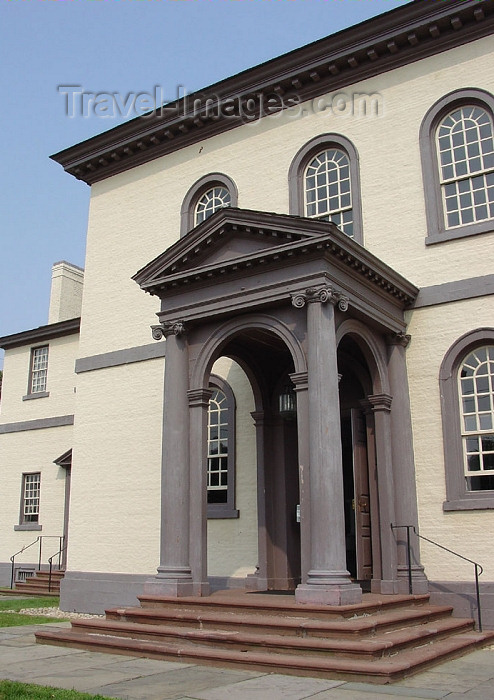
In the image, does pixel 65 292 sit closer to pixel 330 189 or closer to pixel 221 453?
pixel 221 453

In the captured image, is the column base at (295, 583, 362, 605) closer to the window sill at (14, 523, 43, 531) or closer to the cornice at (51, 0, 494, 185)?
the cornice at (51, 0, 494, 185)

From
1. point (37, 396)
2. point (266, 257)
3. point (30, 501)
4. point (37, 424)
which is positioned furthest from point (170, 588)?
point (37, 396)

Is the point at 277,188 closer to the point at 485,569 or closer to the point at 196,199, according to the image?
the point at 196,199

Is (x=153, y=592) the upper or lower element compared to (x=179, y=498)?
lower

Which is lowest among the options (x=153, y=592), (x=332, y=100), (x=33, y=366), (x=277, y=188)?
(x=153, y=592)

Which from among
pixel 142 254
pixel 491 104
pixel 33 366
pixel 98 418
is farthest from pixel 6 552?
pixel 491 104

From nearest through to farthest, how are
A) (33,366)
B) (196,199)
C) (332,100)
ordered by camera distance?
(332,100), (196,199), (33,366)

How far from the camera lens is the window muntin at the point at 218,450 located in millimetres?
13945

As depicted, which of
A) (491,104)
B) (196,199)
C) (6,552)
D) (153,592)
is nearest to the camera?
(153,592)

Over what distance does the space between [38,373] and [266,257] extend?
1301 centimetres

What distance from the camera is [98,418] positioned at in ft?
52.1

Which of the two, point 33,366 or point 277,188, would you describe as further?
point 33,366

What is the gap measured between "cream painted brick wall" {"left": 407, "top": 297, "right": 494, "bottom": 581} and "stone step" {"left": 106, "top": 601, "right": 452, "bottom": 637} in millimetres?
811

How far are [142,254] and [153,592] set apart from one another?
7.89 metres
